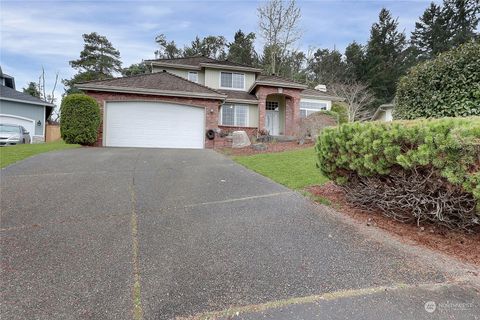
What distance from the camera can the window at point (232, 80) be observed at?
19641 millimetres

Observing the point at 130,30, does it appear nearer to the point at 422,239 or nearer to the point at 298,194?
the point at 298,194

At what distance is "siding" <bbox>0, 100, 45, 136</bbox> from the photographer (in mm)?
19192

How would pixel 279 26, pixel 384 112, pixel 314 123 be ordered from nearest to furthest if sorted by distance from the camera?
pixel 314 123
pixel 384 112
pixel 279 26

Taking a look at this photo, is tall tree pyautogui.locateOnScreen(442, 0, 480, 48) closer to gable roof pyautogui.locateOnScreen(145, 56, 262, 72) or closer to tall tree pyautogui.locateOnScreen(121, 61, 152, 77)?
gable roof pyautogui.locateOnScreen(145, 56, 262, 72)

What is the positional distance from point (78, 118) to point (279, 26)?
21.8 m

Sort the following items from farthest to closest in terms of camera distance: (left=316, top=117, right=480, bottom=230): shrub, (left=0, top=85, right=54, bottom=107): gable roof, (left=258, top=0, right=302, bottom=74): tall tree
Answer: (left=258, top=0, right=302, bottom=74): tall tree < (left=0, top=85, right=54, bottom=107): gable roof < (left=316, top=117, right=480, bottom=230): shrub

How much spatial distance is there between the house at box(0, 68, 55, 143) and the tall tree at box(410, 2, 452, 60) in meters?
41.8

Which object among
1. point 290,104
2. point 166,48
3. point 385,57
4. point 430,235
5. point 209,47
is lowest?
point 430,235

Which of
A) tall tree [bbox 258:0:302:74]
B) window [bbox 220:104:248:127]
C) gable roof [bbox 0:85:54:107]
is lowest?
window [bbox 220:104:248:127]

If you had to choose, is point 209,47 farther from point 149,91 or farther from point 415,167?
point 415,167

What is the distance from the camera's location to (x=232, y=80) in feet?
64.9

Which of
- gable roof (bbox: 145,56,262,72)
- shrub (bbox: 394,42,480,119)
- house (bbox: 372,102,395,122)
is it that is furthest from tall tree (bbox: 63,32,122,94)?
shrub (bbox: 394,42,480,119)

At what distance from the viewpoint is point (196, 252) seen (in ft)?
10.3

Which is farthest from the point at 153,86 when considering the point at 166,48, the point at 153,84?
the point at 166,48
